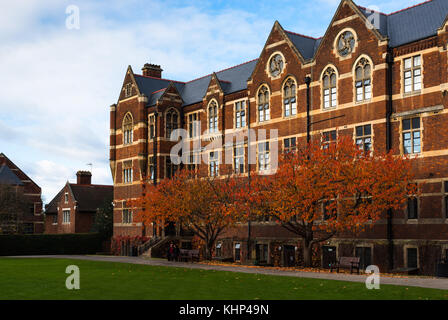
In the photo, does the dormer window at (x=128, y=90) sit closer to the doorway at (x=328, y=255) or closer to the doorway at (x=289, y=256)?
the doorway at (x=289, y=256)

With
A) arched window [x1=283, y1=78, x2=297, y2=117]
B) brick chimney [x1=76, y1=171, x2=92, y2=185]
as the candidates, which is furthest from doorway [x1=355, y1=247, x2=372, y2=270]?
brick chimney [x1=76, y1=171, x2=92, y2=185]

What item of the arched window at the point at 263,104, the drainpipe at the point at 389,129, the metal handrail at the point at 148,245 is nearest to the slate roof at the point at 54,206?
the metal handrail at the point at 148,245

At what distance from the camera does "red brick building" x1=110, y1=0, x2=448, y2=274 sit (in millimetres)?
33188

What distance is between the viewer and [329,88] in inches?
1551

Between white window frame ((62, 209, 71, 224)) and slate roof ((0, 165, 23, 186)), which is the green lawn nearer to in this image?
white window frame ((62, 209, 71, 224))

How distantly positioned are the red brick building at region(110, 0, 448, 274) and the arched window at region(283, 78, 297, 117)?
0.07 meters

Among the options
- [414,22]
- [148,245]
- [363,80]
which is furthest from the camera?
[148,245]

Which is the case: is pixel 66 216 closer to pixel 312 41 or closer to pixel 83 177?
pixel 83 177

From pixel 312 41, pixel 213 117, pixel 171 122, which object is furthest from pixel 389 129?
pixel 171 122

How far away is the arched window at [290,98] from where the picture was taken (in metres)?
42.2

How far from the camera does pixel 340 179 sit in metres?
31.2

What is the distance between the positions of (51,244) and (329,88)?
3605 centimetres

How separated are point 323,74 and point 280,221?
11.0 m

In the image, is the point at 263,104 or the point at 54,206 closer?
the point at 263,104
